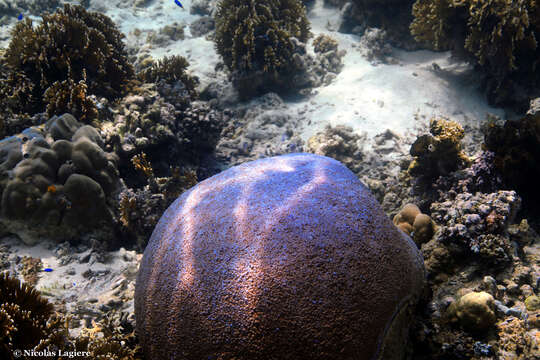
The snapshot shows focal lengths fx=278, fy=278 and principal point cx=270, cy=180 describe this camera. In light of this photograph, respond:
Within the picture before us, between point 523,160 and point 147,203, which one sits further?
point 147,203

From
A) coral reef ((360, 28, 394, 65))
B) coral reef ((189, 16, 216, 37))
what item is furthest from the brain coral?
coral reef ((189, 16, 216, 37))

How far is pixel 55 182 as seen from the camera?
3699mm

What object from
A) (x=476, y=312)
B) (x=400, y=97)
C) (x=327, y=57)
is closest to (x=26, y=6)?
(x=327, y=57)

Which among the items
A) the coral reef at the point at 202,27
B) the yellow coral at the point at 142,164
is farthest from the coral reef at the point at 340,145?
the coral reef at the point at 202,27

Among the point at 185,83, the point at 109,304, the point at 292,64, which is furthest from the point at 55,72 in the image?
the point at 292,64

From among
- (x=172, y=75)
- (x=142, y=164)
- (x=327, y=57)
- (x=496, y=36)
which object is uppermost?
(x=496, y=36)

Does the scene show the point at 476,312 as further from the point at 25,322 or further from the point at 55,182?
the point at 55,182

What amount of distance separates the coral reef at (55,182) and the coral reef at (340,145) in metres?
3.83

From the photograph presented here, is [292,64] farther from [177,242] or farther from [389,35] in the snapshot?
[177,242]

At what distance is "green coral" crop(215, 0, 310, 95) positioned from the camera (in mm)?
7207

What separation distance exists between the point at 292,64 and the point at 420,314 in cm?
691

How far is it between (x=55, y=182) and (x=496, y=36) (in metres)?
8.40

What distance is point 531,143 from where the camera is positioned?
11.0ft

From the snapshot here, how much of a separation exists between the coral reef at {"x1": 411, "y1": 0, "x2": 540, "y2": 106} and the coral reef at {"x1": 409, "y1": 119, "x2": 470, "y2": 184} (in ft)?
11.3
